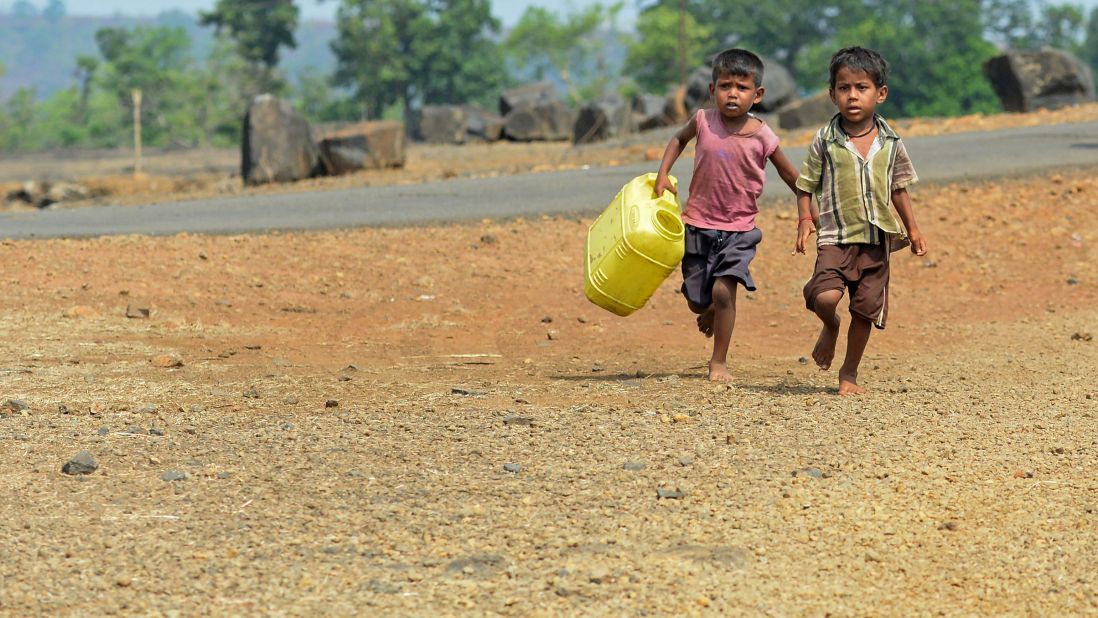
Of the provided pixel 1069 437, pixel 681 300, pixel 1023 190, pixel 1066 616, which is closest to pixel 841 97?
pixel 1069 437

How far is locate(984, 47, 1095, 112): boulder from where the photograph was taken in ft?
93.1

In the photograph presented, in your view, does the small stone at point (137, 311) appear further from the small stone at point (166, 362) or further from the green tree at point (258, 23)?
the green tree at point (258, 23)

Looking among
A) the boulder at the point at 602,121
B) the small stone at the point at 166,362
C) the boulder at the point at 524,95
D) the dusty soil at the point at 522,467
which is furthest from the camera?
the boulder at the point at 524,95

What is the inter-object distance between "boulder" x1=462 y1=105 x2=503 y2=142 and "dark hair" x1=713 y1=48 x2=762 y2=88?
102 ft

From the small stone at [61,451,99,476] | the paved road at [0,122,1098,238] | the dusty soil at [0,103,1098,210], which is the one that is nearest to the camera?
the small stone at [61,451,99,476]

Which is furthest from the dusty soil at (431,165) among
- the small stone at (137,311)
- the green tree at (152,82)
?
the green tree at (152,82)

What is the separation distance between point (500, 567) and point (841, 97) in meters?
2.97

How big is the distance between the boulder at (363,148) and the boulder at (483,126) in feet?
48.4

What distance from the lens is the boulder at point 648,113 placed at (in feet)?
102

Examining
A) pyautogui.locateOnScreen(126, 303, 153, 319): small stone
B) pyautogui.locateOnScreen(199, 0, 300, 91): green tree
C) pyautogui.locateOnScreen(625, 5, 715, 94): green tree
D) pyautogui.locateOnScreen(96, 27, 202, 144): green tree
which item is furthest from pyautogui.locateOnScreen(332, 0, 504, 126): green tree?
pyautogui.locateOnScreen(126, 303, 153, 319): small stone

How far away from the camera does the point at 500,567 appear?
12.9ft

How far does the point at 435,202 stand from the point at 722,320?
7.71m

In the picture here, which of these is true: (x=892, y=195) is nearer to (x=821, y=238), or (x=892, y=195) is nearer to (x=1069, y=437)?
(x=821, y=238)

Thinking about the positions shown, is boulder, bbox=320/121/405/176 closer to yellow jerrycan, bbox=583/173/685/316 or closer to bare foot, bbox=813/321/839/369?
yellow jerrycan, bbox=583/173/685/316
